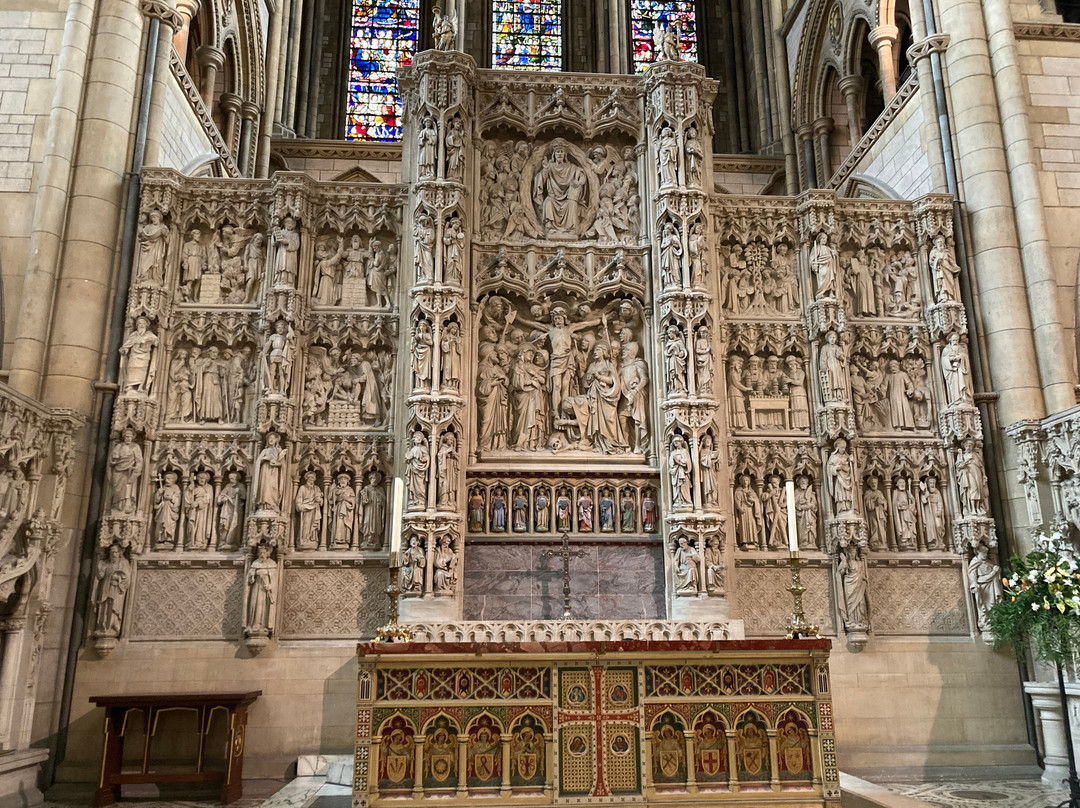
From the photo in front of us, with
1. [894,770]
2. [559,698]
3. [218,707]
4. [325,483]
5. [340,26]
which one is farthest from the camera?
[340,26]

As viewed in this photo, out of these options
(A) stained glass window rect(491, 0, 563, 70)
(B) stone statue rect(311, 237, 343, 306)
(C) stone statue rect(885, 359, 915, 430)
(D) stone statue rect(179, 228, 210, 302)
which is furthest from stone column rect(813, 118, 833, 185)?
(D) stone statue rect(179, 228, 210, 302)

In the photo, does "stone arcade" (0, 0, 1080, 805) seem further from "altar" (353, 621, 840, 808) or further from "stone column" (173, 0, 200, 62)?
"altar" (353, 621, 840, 808)

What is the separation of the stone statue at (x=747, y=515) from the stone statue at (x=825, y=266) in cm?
280

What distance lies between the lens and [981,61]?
42.8 feet

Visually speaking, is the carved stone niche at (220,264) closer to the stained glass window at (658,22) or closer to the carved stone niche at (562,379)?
the carved stone niche at (562,379)

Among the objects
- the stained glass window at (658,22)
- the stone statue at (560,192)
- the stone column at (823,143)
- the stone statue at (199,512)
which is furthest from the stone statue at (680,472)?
the stained glass window at (658,22)

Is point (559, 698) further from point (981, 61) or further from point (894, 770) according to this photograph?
point (981, 61)

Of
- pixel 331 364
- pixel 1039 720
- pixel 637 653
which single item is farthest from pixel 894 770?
pixel 331 364

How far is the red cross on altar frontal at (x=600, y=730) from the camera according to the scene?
23.8 feet

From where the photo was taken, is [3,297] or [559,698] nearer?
[559,698]

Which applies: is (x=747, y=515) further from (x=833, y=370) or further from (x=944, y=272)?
(x=944, y=272)

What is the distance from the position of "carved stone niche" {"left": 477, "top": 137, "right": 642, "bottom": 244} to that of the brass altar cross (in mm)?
4307

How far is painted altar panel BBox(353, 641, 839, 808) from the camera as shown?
23.7 feet

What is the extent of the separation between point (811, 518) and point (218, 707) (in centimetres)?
746
